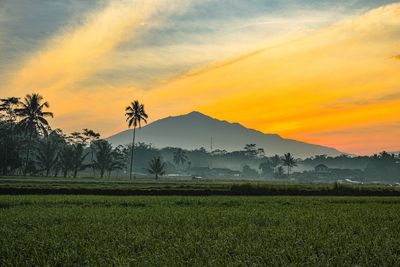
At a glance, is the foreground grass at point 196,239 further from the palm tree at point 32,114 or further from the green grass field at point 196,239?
the palm tree at point 32,114

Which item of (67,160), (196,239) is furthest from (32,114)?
(196,239)

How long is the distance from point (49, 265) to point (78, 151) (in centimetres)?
8292

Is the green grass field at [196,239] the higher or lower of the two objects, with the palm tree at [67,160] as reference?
lower

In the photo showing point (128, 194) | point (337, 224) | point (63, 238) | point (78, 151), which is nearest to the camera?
point (63, 238)

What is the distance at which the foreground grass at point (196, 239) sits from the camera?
1095 cm

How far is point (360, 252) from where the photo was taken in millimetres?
11789

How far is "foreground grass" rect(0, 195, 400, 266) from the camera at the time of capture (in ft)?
35.9

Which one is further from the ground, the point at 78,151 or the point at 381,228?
the point at 78,151

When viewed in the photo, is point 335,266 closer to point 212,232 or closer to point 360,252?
point 360,252

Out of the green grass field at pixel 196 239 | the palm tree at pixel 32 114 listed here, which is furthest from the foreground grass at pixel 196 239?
the palm tree at pixel 32 114

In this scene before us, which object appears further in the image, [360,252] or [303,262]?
[360,252]

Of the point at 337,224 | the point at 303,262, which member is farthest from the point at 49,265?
the point at 337,224

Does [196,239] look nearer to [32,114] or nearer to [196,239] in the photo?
[196,239]

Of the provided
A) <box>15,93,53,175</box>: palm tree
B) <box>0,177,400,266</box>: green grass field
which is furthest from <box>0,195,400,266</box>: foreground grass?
<box>15,93,53,175</box>: palm tree
